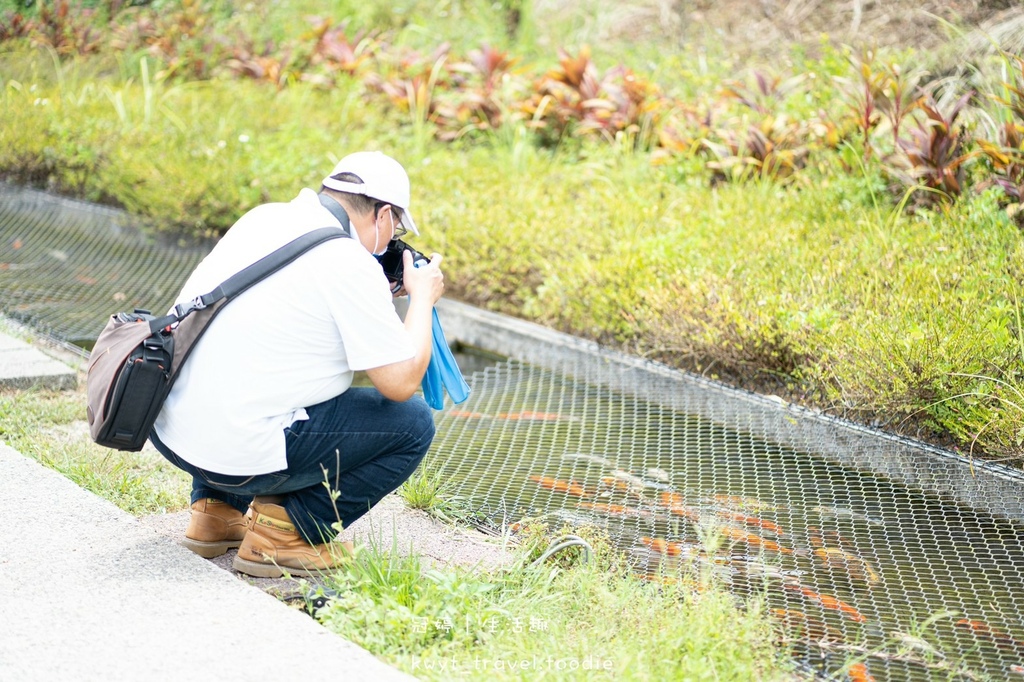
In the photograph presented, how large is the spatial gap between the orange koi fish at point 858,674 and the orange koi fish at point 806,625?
13 centimetres

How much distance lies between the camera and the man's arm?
2807 millimetres

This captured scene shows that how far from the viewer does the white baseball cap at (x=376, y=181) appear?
287 cm

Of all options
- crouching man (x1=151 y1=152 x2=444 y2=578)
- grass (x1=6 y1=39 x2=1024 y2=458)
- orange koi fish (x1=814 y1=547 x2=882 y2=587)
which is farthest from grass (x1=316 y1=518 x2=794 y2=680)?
grass (x1=6 y1=39 x2=1024 y2=458)

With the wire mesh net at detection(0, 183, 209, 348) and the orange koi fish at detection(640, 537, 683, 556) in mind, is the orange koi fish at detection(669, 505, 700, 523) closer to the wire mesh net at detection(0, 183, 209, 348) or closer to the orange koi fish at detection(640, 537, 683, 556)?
the orange koi fish at detection(640, 537, 683, 556)

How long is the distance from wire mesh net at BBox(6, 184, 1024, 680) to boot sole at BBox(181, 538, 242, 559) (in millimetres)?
884

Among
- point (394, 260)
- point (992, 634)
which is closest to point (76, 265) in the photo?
point (394, 260)

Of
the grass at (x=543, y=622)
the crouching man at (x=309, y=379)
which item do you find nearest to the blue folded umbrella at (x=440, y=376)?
the crouching man at (x=309, y=379)

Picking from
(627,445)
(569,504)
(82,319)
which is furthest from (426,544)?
A: (82,319)

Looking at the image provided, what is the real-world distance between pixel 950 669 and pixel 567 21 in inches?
411

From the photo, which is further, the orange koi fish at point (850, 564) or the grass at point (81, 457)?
the grass at point (81, 457)

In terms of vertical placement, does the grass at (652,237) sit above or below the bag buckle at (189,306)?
below

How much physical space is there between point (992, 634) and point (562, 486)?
1616mm

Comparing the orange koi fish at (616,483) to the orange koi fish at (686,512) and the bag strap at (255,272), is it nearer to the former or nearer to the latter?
the orange koi fish at (686,512)

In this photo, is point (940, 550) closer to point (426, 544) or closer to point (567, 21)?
point (426, 544)
